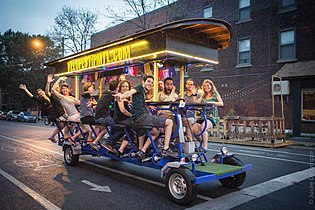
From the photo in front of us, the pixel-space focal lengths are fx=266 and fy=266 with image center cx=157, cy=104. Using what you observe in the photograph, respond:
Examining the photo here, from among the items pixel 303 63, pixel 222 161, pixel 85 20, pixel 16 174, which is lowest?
pixel 16 174

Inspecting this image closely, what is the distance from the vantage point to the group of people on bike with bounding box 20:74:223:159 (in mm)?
5188

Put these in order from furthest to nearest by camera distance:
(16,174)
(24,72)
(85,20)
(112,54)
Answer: (24,72)
(85,20)
(112,54)
(16,174)

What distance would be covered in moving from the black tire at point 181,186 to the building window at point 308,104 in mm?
13761

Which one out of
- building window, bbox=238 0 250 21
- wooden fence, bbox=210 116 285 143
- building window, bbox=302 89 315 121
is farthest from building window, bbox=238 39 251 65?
wooden fence, bbox=210 116 285 143

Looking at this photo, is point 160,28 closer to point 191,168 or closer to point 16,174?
point 191,168

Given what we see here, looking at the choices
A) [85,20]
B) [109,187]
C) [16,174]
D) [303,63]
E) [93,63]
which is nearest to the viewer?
[109,187]

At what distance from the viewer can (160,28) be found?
533cm

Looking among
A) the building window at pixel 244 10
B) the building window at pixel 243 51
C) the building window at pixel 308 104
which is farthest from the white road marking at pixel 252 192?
the building window at pixel 244 10

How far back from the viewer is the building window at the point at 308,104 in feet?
50.0

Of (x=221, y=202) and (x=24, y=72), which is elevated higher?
(x=24, y=72)

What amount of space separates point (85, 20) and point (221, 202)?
31.3 metres

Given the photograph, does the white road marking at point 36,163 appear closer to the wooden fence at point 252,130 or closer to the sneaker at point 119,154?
the sneaker at point 119,154

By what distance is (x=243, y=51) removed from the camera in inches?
742

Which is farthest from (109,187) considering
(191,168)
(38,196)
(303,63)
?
(303,63)
